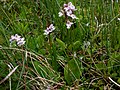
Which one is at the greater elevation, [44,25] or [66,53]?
[44,25]

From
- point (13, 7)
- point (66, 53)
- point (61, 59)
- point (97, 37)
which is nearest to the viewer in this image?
point (61, 59)

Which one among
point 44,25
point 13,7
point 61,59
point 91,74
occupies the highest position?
point 13,7

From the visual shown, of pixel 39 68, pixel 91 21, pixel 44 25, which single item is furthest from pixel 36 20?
pixel 39 68

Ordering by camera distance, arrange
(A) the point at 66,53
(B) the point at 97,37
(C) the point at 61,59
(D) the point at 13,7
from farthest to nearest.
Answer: (D) the point at 13,7
(B) the point at 97,37
(A) the point at 66,53
(C) the point at 61,59

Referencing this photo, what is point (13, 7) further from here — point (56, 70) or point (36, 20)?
point (56, 70)

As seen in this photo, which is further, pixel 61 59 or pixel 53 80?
pixel 61 59

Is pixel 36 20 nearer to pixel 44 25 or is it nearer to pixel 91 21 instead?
pixel 44 25
